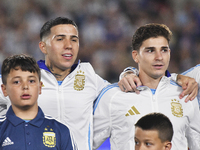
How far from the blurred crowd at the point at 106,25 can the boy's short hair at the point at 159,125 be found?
315 centimetres

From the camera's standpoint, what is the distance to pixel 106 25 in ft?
17.5

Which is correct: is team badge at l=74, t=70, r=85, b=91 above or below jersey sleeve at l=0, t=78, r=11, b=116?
above

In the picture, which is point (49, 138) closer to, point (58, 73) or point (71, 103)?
point (71, 103)

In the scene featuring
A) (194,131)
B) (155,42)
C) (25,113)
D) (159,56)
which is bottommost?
(194,131)

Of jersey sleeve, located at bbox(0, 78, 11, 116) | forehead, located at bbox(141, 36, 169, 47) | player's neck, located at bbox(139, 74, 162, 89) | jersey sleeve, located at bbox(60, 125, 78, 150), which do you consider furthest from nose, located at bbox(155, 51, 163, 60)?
jersey sleeve, located at bbox(0, 78, 11, 116)

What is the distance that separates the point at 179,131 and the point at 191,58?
3.38 meters

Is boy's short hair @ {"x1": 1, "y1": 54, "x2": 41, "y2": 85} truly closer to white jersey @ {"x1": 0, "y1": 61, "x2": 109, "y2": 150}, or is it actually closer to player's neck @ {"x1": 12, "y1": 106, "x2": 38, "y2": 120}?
player's neck @ {"x1": 12, "y1": 106, "x2": 38, "y2": 120}

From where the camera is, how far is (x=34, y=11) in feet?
16.9

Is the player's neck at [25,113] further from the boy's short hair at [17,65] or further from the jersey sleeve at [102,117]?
the jersey sleeve at [102,117]

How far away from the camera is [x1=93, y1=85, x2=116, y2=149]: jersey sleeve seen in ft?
7.57

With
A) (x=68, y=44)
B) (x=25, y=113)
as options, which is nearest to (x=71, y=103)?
(x=68, y=44)

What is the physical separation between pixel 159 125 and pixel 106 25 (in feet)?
12.1

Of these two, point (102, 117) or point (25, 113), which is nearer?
point (25, 113)

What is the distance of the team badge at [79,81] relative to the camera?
2420mm
